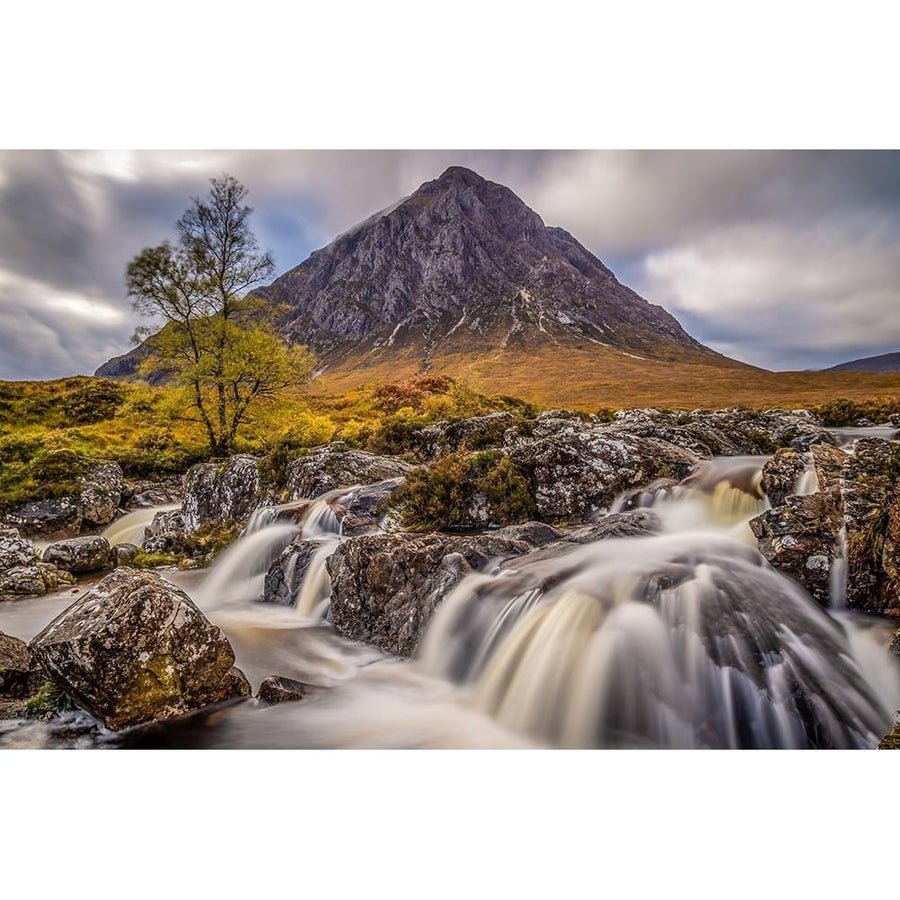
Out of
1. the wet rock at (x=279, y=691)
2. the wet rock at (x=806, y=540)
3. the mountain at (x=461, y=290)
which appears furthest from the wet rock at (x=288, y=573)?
the mountain at (x=461, y=290)

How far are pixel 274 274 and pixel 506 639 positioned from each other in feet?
34.6

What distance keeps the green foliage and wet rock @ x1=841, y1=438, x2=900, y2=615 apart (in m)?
3.49

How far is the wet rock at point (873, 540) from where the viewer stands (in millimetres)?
3229

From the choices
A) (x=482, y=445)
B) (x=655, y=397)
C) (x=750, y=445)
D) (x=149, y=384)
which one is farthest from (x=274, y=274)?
(x=655, y=397)

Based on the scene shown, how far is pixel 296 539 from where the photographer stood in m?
6.71

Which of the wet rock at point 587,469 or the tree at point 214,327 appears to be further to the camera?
the tree at point 214,327

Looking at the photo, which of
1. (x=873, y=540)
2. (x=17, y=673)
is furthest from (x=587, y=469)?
(x=17, y=673)

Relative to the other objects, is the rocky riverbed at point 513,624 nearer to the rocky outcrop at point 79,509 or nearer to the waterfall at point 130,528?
the rocky outcrop at point 79,509

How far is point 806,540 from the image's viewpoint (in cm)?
378

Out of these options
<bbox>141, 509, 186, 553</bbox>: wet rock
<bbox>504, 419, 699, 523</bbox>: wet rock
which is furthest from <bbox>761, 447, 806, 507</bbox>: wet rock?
<bbox>141, 509, 186, 553</bbox>: wet rock

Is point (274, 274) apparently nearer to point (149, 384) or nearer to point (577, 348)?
point (149, 384)

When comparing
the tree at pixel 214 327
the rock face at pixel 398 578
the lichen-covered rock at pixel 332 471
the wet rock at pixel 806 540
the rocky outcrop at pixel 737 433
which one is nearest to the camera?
the wet rock at pixel 806 540

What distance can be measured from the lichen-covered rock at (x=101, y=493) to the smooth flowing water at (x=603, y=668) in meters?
6.65

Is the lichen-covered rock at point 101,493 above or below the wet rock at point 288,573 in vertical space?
above
